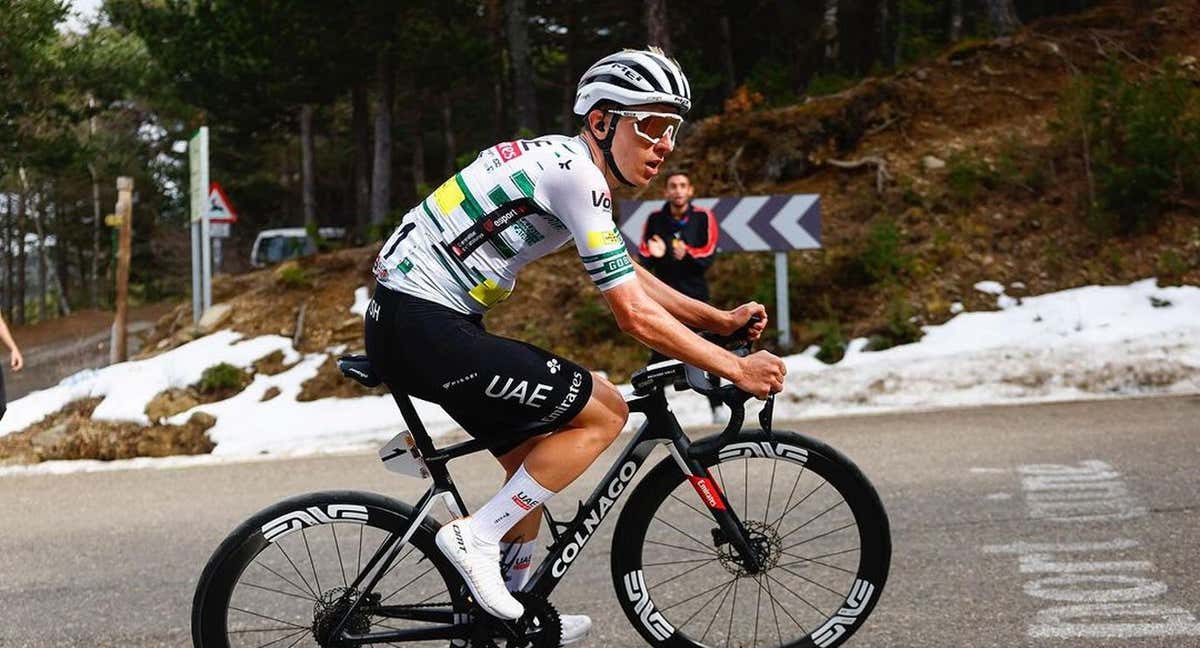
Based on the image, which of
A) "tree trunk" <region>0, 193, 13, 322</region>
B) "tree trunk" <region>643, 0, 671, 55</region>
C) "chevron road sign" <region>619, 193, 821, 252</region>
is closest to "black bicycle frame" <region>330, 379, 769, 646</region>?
"chevron road sign" <region>619, 193, 821, 252</region>

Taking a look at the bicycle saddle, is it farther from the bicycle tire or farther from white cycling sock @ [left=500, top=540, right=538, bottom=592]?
white cycling sock @ [left=500, top=540, right=538, bottom=592]

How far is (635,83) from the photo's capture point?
339cm

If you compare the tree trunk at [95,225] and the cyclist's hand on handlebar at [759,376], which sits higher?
the cyclist's hand on handlebar at [759,376]

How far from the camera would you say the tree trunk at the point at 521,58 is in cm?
2569

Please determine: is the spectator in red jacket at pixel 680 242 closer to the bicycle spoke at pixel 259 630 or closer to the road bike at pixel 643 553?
the road bike at pixel 643 553

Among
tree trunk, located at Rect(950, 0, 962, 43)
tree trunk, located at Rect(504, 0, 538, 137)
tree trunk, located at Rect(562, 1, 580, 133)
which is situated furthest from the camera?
tree trunk, located at Rect(562, 1, 580, 133)

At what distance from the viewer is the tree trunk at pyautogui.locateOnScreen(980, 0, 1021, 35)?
2055 cm

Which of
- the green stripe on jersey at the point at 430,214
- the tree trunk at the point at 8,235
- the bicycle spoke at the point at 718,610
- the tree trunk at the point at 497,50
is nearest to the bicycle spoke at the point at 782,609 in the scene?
the bicycle spoke at the point at 718,610

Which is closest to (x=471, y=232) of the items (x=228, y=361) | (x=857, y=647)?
(x=857, y=647)

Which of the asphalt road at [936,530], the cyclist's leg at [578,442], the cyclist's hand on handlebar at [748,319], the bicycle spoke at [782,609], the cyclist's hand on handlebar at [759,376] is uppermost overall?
the cyclist's hand on handlebar at [748,319]

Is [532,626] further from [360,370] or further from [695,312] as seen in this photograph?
[695,312]

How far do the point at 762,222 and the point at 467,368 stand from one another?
9782 mm

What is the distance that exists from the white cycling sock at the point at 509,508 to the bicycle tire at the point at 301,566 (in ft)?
0.62

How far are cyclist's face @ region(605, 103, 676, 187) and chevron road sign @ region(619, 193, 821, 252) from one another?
918 centimetres
